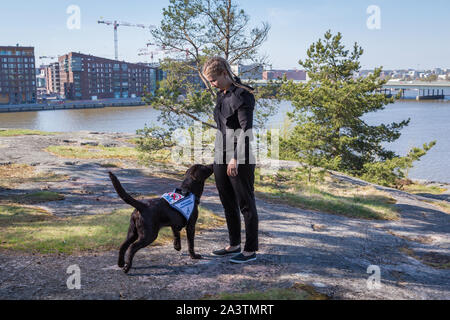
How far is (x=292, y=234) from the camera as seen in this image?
5.70m

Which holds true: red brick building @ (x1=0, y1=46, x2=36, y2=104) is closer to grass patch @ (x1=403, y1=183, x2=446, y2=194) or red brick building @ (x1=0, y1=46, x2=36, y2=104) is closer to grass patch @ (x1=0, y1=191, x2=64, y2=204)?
grass patch @ (x1=403, y1=183, x2=446, y2=194)

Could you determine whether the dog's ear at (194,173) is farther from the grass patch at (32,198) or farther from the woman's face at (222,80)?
the grass patch at (32,198)

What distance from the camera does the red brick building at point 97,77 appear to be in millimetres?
124312

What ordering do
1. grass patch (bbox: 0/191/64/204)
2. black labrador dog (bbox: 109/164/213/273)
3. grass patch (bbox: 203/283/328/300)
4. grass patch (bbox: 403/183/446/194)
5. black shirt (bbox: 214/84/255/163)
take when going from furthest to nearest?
grass patch (bbox: 403/183/446/194), grass patch (bbox: 0/191/64/204), black shirt (bbox: 214/84/255/163), black labrador dog (bbox: 109/164/213/273), grass patch (bbox: 203/283/328/300)

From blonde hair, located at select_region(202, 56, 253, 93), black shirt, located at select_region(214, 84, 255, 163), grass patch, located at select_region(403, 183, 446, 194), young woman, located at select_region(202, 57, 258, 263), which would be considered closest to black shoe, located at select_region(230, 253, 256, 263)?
young woman, located at select_region(202, 57, 258, 263)

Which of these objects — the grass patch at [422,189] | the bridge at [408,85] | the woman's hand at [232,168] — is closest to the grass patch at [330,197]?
the bridge at [408,85]

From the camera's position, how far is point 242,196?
4.15 meters

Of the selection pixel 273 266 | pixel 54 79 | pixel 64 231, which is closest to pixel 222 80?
pixel 273 266

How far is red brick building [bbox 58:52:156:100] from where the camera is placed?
124m

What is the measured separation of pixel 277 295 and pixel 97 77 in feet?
446

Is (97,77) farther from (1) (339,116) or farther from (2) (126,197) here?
(2) (126,197)

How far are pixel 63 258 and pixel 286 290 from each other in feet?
7.99

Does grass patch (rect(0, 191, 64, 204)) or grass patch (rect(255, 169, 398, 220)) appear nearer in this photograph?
grass patch (rect(0, 191, 64, 204))

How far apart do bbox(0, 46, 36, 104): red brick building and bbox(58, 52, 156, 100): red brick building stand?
46.2ft
